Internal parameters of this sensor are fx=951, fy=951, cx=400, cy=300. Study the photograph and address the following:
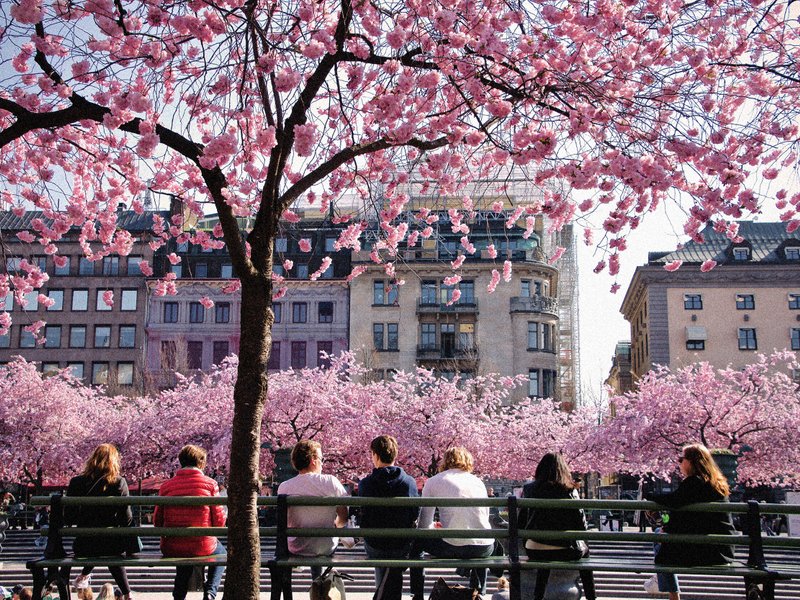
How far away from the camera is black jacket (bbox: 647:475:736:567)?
295 inches

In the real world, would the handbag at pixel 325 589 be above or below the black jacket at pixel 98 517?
below

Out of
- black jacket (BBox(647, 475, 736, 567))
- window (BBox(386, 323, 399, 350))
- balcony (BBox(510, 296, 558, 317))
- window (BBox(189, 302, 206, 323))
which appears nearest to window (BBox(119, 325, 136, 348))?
window (BBox(189, 302, 206, 323))

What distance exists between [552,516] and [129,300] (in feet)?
205

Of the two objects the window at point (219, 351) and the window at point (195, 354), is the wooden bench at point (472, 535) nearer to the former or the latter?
the window at point (219, 351)

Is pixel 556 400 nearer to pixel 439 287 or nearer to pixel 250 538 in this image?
pixel 439 287

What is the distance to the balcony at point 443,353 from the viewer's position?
6275 centimetres

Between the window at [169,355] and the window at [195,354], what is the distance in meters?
1.02

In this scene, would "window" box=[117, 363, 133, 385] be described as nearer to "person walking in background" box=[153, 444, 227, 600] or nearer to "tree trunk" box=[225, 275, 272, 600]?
"person walking in background" box=[153, 444, 227, 600]

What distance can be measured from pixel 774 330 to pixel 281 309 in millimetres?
32615

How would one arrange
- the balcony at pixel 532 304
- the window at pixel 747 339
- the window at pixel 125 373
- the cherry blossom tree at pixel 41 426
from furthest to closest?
the window at pixel 125 373
the balcony at pixel 532 304
the window at pixel 747 339
the cherry blossom tree at pixel 41 426

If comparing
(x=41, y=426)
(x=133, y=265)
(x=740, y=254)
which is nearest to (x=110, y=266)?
(x=133, y=265)

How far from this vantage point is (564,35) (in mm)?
9945

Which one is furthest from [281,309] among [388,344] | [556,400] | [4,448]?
[4,448]

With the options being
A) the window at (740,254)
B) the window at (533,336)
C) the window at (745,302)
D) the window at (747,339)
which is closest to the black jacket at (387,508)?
the window at (747,339)
